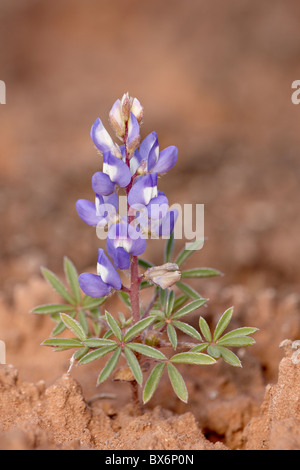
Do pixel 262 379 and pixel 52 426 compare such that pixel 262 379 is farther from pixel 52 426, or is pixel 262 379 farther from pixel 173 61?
pixel 173 61

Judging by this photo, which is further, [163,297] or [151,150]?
[163,297]

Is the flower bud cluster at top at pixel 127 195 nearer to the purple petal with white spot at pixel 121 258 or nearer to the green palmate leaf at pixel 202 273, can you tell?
the purple petal with white spot at pixel 121 258

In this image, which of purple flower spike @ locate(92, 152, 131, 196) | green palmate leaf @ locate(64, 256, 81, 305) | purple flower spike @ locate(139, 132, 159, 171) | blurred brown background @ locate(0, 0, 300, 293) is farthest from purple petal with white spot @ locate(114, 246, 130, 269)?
blurred brown background @ locate(0, 0, 300, 293)

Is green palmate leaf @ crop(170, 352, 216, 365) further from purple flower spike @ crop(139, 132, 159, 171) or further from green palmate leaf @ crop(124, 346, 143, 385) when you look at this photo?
purple flower spike @ crop(139, 132, 159, 171)

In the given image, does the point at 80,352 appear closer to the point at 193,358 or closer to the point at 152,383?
the point at 152,383
